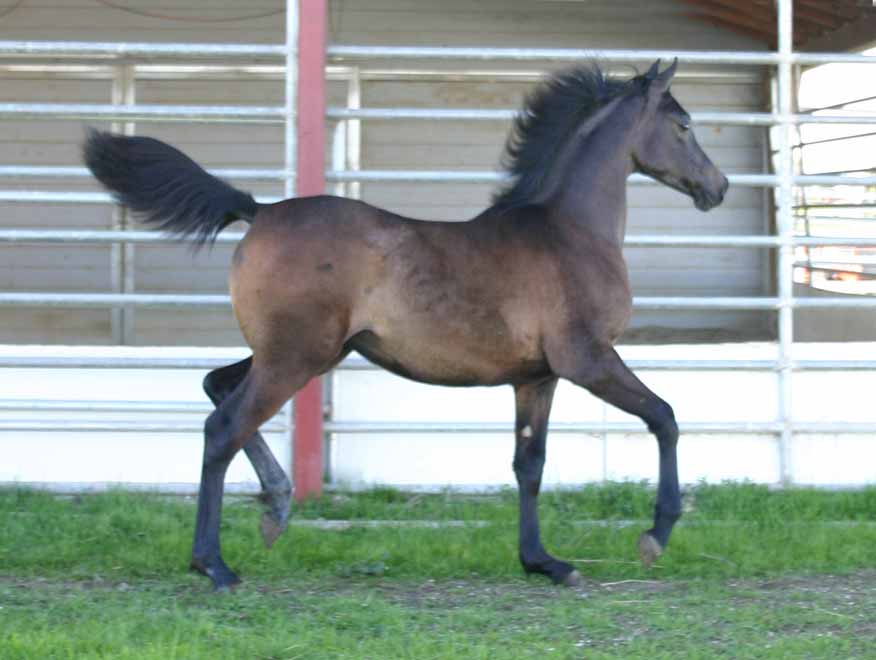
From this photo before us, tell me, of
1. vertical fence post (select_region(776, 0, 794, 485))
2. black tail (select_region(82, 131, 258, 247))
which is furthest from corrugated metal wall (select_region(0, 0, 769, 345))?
black tail (select_region(82, 131, 258, 247))

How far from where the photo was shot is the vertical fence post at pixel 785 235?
7.00m

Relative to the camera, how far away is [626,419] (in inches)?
278

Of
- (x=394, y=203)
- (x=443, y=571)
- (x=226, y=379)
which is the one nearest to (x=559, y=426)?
(x=443, y=571)

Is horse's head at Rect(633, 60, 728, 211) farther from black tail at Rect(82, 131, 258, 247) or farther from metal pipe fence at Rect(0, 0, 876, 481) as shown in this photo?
black tail at Rect(82, 131, 258, 247)

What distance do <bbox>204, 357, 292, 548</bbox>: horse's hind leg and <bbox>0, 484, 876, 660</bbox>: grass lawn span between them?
0.18 m

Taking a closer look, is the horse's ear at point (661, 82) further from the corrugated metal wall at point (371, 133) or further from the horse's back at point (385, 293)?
the corrugated metal wall at point (371, 133)

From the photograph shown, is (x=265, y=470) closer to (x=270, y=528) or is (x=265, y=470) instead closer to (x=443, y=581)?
(x=270, y=528)

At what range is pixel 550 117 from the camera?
5.71 metres

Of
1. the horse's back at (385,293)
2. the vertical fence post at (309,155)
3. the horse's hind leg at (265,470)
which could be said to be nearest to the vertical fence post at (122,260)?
the vertical fence post at (309,155)

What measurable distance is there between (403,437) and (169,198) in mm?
2403

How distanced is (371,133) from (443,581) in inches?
356

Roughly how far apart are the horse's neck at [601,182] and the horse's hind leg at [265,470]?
163cm

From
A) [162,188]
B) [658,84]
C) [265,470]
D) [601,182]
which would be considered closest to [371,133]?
[658,84]

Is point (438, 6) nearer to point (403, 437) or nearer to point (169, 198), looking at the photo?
point (403, 437)
